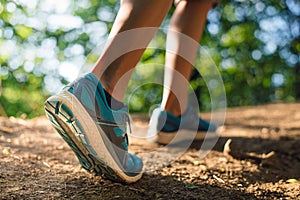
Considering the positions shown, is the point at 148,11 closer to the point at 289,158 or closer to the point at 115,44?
the point at 115,44

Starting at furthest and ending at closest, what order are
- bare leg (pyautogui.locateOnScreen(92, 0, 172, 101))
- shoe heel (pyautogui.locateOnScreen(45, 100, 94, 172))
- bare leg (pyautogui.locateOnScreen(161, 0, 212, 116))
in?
bare leg (pyautogui.locateOnScreen(161, 0, 212, 116)), bare leg (pyautogui.locateOnScreen(92, 0, 172, 101)), shoe heel (pyautogui.locateOnScreen(45, 100, 94, 172))

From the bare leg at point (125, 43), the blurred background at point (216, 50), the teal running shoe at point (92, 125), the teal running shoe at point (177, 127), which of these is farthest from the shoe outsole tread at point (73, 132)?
the blurred background at point (216, 50)

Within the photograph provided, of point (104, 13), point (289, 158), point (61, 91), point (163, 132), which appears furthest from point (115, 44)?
point (104, 13)

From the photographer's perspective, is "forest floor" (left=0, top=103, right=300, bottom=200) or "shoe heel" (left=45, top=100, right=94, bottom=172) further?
"forest floor" (left=0, top=103, right=300, bottom=200)

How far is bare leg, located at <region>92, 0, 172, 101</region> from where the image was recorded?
3.95 ft

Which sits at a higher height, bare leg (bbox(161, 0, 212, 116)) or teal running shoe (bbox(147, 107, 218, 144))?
bare leg (bbox(161, 0, 212, 116))

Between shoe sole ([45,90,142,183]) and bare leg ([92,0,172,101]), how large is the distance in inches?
5.9

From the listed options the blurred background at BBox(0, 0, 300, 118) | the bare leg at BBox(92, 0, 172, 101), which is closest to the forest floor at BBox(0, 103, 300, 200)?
the bare leg at BBox(92, 0, 172, 101)

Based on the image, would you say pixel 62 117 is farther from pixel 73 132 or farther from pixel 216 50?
pixel 216 50

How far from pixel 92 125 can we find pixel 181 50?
91 cm

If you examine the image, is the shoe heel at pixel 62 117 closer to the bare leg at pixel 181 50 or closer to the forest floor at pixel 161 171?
the forest floor at pixel 161 171

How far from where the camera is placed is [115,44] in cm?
121

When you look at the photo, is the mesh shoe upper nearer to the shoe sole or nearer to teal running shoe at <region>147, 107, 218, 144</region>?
the shoe sole

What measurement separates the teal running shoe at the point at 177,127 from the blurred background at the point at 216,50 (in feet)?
18.9
